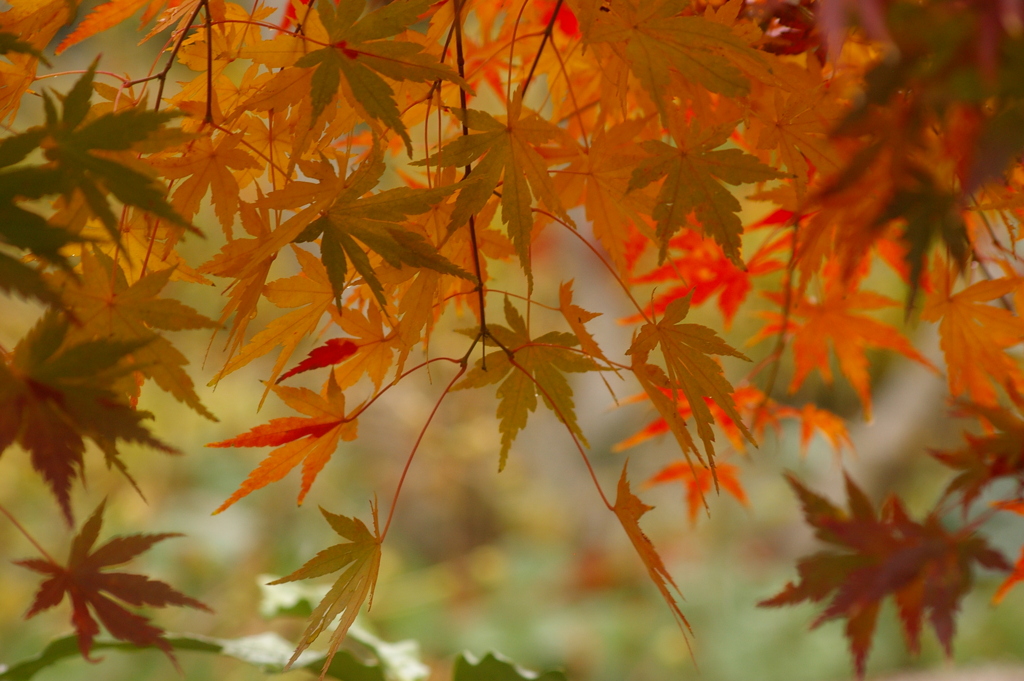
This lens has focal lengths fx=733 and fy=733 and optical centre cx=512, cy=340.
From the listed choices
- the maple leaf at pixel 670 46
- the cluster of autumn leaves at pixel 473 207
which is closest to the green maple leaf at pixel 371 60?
the cluster of autumn leaves at pixel 473 207

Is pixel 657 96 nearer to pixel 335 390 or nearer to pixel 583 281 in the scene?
Result: pixel 335 390

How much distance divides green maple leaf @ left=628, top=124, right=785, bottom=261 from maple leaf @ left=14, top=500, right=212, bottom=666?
36 centimetres

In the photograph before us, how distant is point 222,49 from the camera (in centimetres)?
55

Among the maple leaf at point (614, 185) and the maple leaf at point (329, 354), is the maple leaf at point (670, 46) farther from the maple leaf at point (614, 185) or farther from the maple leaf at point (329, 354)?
the maple leaf at point (329, 354)

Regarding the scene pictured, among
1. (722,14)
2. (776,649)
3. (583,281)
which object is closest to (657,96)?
(722,14)

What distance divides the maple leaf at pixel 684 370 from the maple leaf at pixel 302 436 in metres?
0.21

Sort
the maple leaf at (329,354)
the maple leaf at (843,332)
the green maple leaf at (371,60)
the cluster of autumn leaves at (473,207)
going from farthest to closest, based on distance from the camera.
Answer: the maple leaf at (843,332) → the maple leaf at (329,354) → the green maple leaf at (371,60) → the cluster of autumn leaves at (473,207)

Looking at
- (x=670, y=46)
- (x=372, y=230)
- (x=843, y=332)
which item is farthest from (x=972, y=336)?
(x=372, y=230)

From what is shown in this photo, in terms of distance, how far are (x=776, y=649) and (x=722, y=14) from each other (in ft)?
7.57

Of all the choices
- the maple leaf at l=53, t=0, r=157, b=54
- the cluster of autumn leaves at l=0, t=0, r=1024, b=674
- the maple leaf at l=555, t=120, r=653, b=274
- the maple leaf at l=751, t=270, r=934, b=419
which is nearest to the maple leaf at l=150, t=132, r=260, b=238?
the cluster of autumn leaves at l=0, t=0, r=1024, b=674

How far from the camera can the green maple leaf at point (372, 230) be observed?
427mm

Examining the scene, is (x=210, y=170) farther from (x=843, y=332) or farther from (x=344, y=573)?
(x=843, y=332)

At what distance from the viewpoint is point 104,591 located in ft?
1.51

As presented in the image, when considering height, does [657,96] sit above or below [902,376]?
below
